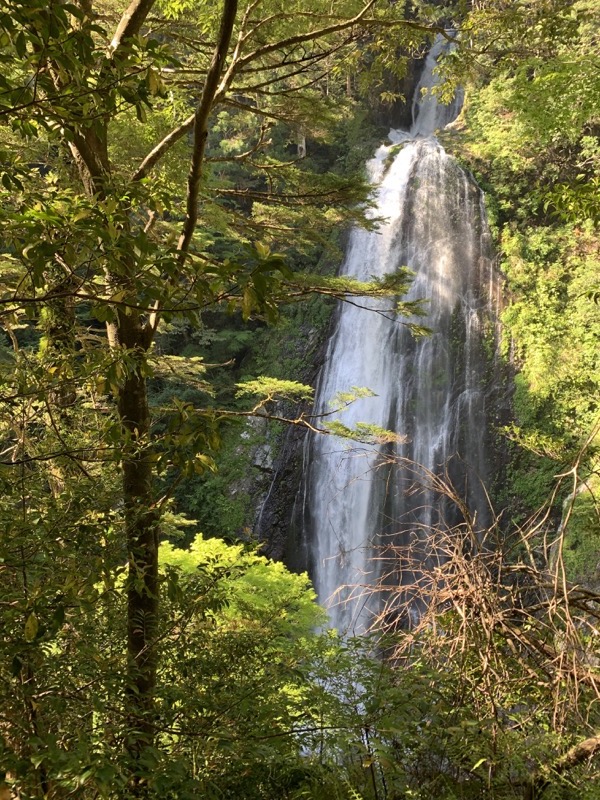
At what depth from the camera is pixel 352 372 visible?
46.6ft

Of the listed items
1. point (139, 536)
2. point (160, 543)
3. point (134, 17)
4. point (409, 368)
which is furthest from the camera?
point (409, 368)

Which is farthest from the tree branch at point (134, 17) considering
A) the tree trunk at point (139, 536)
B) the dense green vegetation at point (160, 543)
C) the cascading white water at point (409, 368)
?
the cascading white water at point (409, 368)

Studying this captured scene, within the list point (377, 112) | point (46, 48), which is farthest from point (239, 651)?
point (377, 112)

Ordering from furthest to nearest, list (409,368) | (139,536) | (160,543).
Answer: (409,368) < (160,543) < (139,536)

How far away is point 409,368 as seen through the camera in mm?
13641

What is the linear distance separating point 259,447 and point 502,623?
12.6 metres

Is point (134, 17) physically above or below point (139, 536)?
above

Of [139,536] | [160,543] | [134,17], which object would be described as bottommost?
[160,543]

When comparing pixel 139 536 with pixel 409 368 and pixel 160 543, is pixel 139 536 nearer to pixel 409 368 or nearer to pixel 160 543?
pixel 160 543

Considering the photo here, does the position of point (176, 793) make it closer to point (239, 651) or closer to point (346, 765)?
point (346, 765)

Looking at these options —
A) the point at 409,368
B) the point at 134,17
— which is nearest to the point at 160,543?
the point at 134,17

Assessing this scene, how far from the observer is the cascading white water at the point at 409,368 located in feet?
40.2

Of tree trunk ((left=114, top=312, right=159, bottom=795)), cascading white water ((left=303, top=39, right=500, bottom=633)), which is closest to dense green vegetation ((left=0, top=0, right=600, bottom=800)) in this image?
tree trunk ((left=114, top=312, right=159, bottom=795))

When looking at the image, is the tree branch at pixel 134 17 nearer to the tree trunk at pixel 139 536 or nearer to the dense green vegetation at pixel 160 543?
the dense green vegetation at pixel 160 543
